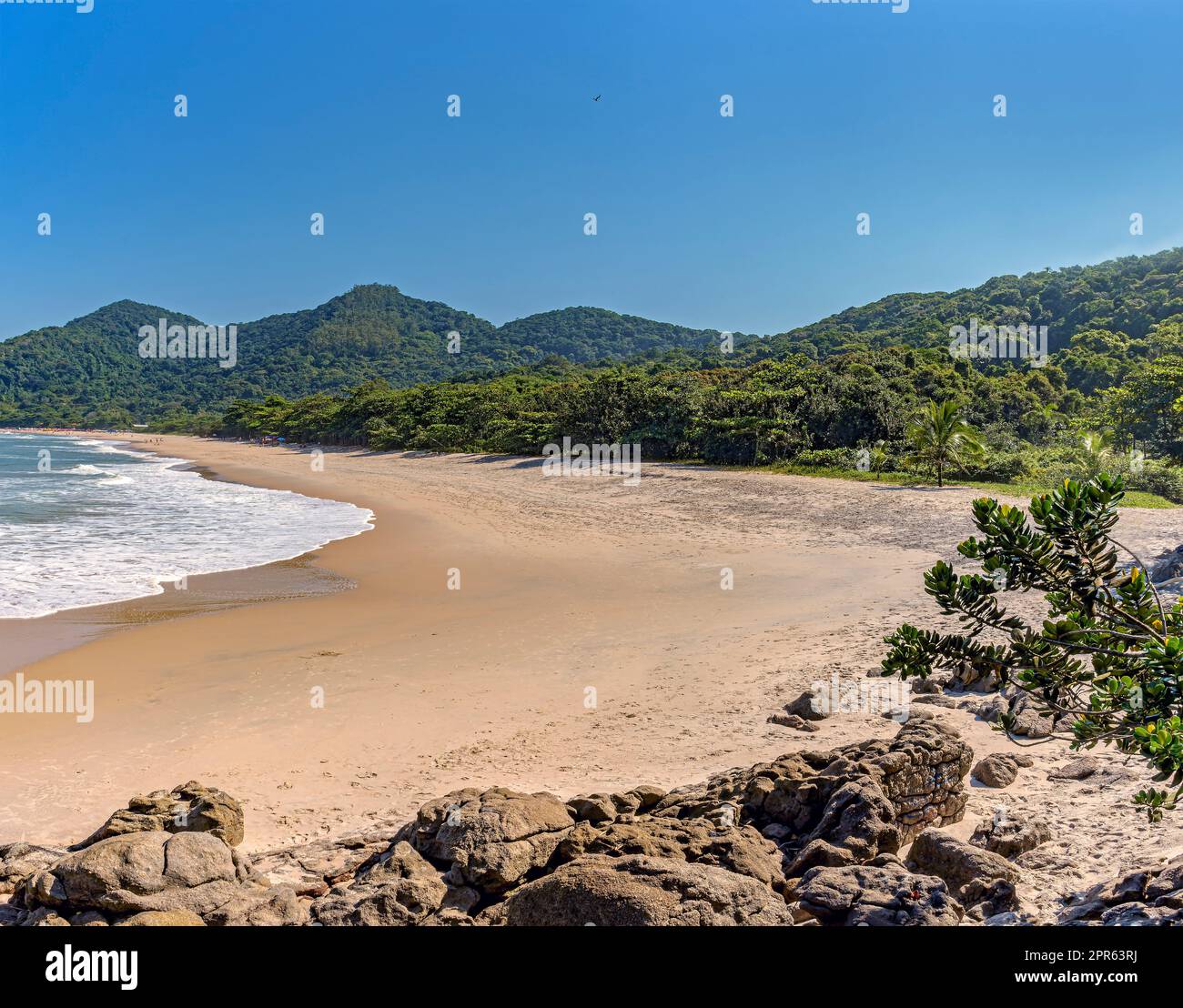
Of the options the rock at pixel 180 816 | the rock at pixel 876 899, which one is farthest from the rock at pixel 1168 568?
the rock at pixel 180 816

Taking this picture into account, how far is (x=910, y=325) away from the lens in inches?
3499

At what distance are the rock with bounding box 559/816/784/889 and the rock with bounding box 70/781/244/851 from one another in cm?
240

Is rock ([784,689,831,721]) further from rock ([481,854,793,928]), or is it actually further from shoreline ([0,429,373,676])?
shoreline ([0,429,373,676])

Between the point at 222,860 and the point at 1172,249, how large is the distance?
437ft

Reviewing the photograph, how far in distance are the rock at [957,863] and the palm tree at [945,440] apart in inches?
912

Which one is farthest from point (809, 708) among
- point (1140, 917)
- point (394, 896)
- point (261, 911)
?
point (261, 911)

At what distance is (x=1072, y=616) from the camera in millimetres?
3541

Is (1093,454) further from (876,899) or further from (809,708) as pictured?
(876,899)

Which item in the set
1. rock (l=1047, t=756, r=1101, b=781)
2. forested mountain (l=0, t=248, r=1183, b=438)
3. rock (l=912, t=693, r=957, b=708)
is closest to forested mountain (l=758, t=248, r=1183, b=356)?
forested mountain (l=0, t=248, r=1183, b=438)

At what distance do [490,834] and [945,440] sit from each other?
24930 millimetres

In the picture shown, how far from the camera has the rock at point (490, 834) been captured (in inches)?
175
